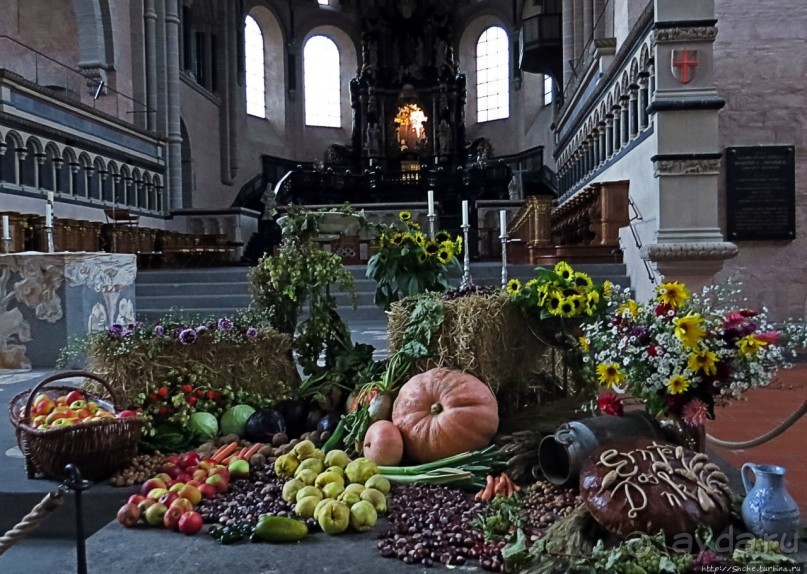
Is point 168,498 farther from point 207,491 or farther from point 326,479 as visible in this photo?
point 326,479

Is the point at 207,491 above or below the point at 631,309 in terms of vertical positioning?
below

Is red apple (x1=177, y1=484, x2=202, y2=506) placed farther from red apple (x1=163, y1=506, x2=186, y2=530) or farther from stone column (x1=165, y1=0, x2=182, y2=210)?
stone column (x1=165, y1=0, x2=182, y2=210)

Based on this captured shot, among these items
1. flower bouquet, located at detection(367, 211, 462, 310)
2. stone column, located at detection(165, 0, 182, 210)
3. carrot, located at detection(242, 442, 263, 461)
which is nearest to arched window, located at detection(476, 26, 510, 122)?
stone column, located at detection(165, 0, 182, 210)

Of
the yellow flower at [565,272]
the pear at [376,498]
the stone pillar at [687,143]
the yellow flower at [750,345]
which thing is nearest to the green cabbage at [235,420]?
the pear at [376,498]

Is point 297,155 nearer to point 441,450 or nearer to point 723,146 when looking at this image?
point 723,146

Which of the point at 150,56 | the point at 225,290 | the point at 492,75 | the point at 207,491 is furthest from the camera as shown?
the point at 492,75

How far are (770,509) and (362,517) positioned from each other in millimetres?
1452

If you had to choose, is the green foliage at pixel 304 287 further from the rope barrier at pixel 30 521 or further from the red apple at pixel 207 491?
the rope barrier at pixel 30 521

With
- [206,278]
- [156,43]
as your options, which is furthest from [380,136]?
[206,278]

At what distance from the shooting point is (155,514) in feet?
9.63

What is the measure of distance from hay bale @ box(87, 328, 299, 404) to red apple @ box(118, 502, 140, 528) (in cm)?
128

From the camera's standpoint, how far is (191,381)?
4.31 metres

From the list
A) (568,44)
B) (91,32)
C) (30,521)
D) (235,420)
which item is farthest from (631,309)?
(91,32)

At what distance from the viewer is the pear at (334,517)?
9.29ft
